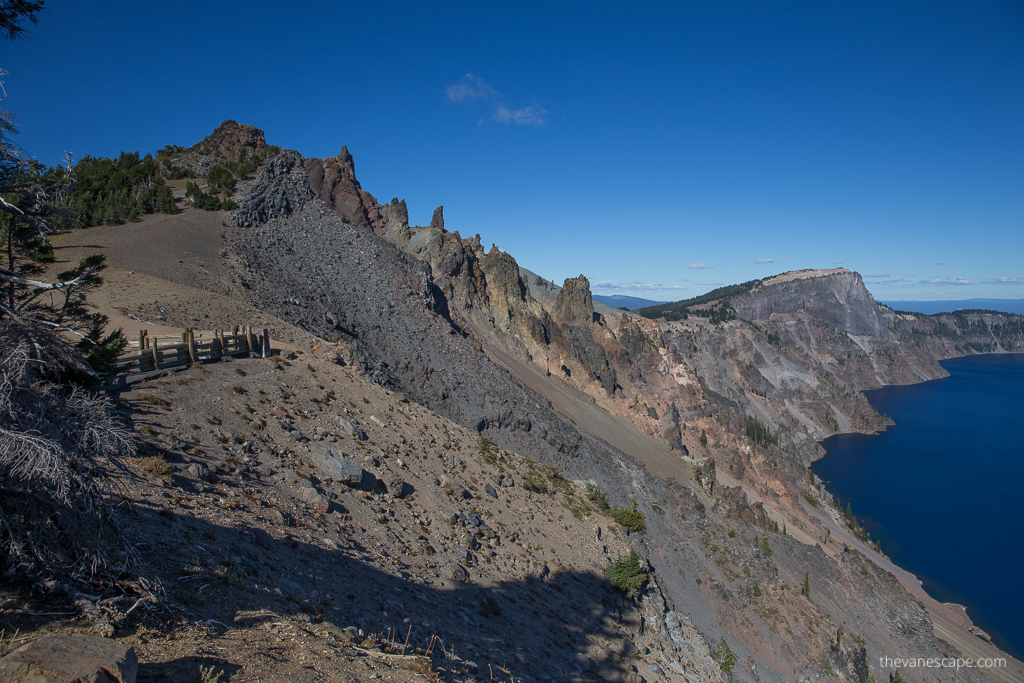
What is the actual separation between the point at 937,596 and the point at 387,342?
65.9 m

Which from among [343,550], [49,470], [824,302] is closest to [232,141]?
[343,550]

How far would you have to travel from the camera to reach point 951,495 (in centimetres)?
8106

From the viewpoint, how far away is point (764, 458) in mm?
71625

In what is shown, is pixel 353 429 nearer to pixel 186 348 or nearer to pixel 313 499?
pixel 313 499

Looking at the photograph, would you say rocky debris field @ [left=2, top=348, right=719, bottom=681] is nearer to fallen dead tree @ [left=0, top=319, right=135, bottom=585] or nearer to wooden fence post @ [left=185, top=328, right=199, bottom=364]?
fallen dead tree @ [left=0, top=319, right=135, bottom=585]

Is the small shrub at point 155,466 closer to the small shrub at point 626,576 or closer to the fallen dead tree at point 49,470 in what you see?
the fallen dead tree at point 49,470

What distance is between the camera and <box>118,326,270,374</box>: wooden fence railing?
52.1ft

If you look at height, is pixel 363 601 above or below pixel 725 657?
above

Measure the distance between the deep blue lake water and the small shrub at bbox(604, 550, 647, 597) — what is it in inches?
1961

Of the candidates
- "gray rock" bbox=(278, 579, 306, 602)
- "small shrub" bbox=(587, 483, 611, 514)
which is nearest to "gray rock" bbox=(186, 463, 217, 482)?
"gray rock" bbox=(278, 579, 306, 602)

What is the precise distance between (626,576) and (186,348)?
69.3 feet

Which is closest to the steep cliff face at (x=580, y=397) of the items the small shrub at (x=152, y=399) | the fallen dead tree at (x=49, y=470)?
the small shrub at (x=152, y=399)

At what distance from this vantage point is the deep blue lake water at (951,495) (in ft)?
186

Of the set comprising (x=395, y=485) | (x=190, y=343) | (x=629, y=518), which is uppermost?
(x=190, y=343)
